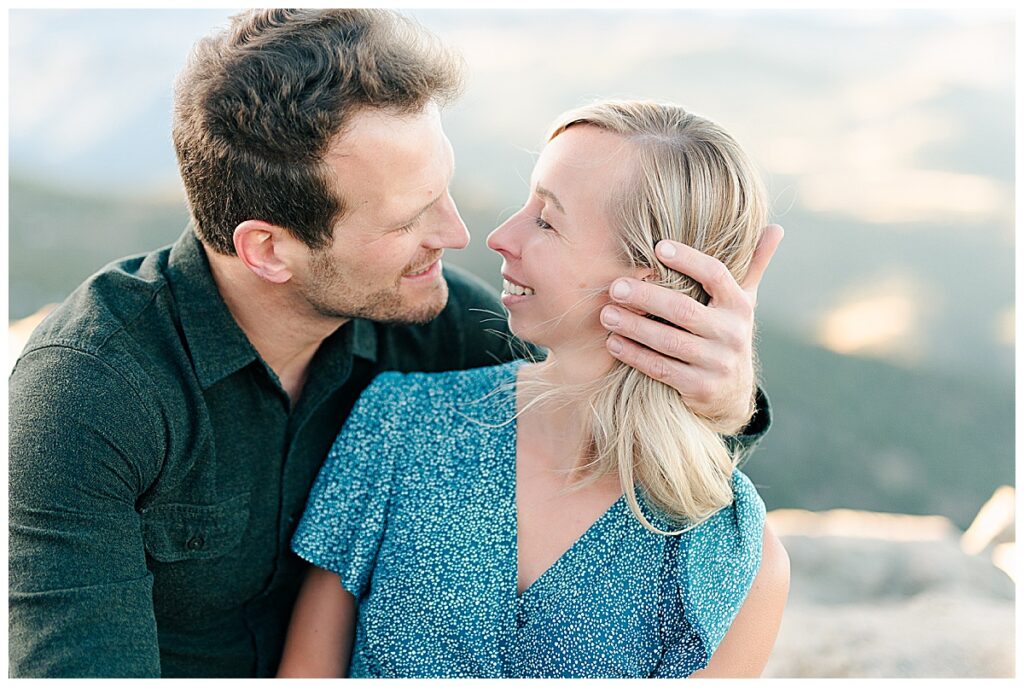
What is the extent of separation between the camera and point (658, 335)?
6.23 feet

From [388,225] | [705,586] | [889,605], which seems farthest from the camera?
[889,605]

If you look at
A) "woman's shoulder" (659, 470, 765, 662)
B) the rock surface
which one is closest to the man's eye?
"woman's shoulder" (659, 470, 765, 662)

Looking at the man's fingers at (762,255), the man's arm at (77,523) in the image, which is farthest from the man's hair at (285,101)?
the man's fingers at (762,255)

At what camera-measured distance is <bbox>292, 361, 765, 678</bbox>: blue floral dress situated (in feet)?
6.48

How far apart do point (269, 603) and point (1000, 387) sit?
4760 millimetres

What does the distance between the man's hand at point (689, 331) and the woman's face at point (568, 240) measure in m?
0.06

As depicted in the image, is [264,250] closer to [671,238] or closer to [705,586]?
[671,238]

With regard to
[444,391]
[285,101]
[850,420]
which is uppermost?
[285,101]

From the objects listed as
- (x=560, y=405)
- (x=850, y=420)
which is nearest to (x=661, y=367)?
(x=560, y=405)

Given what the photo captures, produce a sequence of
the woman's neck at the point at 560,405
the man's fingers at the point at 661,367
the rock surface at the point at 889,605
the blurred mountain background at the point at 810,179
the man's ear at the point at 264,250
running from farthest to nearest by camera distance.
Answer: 1. the blurred mountain background at the point at 810,179
2. the rock surface at the point at 889,605
3. the man's ear at the point at 264,250
4. the woman's neck at the point at 560,405
5. the man's fingers at the point at 661,367

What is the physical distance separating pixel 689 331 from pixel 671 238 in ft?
0.60

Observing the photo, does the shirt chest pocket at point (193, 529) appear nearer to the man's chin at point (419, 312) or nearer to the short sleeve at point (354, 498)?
the short sleeve at point (354, 498)

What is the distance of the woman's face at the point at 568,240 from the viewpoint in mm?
1904

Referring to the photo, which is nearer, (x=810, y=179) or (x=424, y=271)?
(x=424, y=271)
